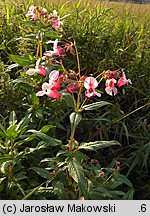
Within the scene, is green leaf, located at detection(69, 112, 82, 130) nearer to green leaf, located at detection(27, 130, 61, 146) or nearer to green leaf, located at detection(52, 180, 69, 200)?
green leaf, located at detection(27, 130, 61, 146)

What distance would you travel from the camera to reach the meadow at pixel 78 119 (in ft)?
5.79

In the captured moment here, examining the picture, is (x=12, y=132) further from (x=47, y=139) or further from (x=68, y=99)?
(x=68, y=99)

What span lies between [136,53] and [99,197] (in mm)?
1215

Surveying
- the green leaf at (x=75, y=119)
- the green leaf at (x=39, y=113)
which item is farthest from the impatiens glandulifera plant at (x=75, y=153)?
the green leaf at (x=39, y=113)

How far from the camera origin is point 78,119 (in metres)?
1.69

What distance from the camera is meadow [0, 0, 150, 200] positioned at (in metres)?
1.76

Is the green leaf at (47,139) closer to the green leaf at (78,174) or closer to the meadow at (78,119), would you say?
the meadow at (78,119)

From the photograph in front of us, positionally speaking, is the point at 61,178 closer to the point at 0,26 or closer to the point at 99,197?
the point at 99,197

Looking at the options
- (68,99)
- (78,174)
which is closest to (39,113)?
(68,99)

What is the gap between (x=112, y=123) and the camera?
2336mm

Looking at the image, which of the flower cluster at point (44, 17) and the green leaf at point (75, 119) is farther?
the flower cluster at point (44, 17)

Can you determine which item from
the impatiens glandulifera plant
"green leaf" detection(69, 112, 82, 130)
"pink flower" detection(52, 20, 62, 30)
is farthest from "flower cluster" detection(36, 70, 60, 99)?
"pink flower" detection(52, 20, 62, 30)

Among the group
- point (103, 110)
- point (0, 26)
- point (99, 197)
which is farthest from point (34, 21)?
point (99, 197)

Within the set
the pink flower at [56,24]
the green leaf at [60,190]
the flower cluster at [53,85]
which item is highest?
the pink flower at [56,24]
